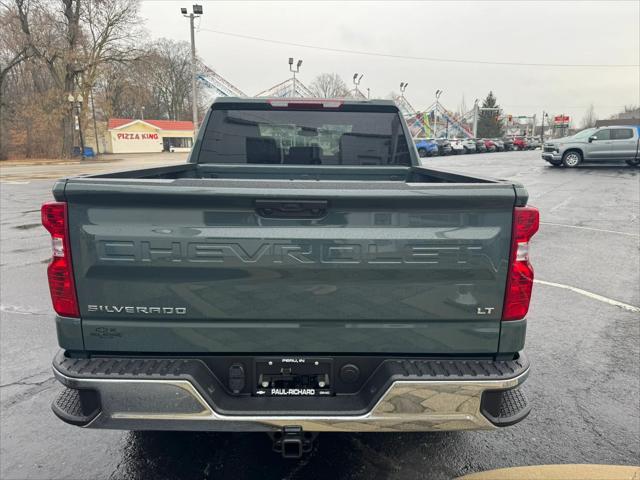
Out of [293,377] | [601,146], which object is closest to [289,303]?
[293,377]

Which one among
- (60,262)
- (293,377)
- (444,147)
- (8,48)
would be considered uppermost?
(8,48)

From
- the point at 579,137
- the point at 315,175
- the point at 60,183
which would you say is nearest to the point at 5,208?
the point at 315,175

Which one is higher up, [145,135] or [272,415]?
[145,135]

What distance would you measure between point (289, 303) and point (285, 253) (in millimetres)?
247

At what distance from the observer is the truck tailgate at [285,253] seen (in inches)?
81.7

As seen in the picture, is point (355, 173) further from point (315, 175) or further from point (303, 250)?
point (303, 250)

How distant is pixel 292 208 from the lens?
2.10 metres

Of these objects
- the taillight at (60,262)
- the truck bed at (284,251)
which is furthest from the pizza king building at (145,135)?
the truck bed at (284,251)

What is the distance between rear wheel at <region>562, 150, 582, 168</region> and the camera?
2323cm

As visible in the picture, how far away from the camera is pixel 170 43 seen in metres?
73.3

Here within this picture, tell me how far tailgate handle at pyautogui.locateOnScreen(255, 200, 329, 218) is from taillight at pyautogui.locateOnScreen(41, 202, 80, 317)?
0.91 meters

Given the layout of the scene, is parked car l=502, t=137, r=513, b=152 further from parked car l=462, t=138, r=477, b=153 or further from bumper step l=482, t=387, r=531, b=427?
bumper step l=482, t=387, r=531, b=427

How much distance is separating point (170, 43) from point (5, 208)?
69163mm

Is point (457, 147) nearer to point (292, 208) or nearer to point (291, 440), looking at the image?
point (292, 208)
